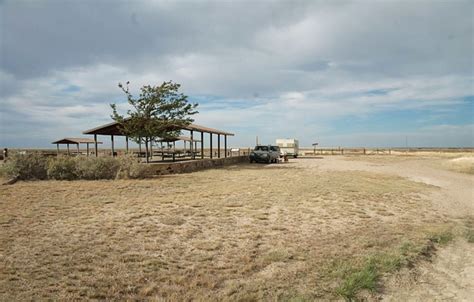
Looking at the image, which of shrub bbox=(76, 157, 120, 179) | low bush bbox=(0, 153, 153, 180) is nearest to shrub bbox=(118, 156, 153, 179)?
low bush bbox=(0, 153, 153, 180)

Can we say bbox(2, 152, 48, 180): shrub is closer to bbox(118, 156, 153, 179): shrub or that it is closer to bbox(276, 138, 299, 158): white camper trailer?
bbox(118, 156, 153, 179): shrub

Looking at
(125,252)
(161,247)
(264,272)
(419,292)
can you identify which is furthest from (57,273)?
(419,292)

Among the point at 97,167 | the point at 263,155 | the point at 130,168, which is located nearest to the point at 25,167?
the point at 97,167

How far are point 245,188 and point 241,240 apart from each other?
5.46 meters

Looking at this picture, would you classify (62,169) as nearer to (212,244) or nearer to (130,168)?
(130,168)

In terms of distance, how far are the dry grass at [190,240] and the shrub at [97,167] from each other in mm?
3197

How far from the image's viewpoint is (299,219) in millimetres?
6594

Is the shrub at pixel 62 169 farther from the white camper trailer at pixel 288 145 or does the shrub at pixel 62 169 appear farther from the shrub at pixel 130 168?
the white camper trailer at pixel 288 145

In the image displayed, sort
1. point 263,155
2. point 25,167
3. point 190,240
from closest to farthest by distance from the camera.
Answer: point 190,240 → point 25,167 → point 263,155

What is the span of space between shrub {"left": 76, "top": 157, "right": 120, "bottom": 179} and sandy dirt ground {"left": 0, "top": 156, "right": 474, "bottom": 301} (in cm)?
372

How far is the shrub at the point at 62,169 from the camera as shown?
12.8m

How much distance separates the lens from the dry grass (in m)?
3.49

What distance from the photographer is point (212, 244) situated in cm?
493

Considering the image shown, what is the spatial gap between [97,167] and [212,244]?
9.55 m
